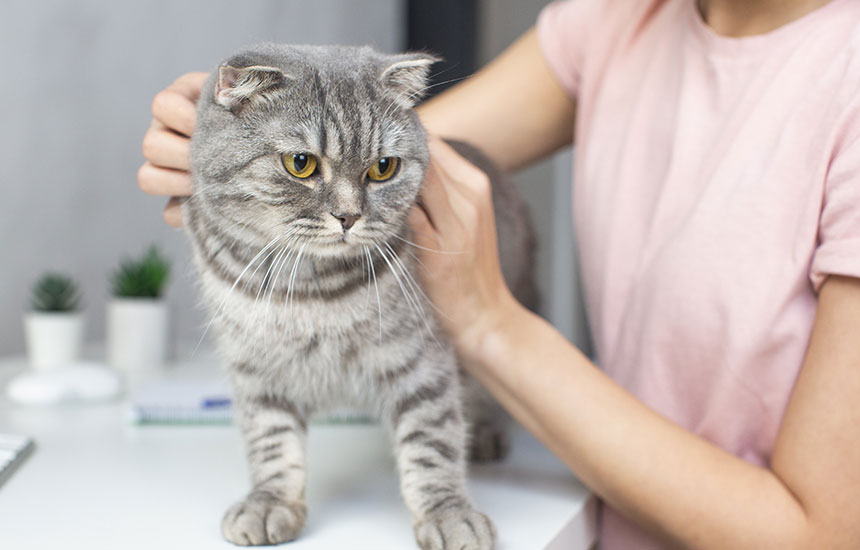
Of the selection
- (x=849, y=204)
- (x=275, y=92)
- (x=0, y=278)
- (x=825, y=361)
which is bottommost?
(x=0, y=278)

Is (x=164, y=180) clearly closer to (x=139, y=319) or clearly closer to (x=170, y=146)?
(x=170, y=146)

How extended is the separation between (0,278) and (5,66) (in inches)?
16.2

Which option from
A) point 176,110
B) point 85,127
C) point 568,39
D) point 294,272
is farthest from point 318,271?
point 85,127

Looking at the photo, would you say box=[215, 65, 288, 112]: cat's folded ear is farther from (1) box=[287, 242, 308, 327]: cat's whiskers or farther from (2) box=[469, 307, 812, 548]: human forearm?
(2) box=[469, 307, 812, 548]: human forearm

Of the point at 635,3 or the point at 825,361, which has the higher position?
the point at 635,3

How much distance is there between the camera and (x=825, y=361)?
0.78 metres

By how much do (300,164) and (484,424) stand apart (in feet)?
1.70

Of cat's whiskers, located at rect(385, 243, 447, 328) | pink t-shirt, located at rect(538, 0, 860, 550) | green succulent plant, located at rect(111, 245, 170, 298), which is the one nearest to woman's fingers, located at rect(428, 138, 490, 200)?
cat's whiskers, located at rect(385, 243, 447, 328)

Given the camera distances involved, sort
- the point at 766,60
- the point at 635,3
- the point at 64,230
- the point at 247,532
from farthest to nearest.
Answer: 1. the point at 64,230
2. the point at 635,3
3. the point at 766,60
4. the point at 247,532

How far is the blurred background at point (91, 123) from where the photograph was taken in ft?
5.06

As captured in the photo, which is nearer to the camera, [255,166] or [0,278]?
[255,166]

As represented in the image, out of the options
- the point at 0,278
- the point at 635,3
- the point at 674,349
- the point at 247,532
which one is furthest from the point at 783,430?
the point at 0,278

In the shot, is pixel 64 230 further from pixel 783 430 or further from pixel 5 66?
pixel 783 430

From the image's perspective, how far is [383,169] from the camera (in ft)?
2.72
